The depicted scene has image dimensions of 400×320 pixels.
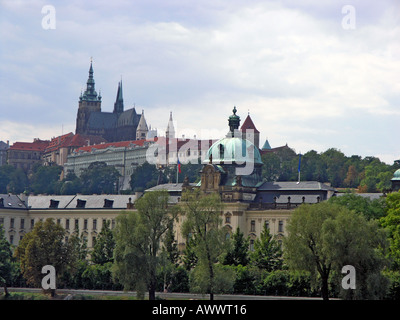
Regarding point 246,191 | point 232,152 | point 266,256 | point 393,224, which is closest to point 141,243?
point 266,256

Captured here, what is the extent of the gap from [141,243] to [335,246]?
24.5m

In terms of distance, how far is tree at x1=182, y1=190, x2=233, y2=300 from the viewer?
4870 inches

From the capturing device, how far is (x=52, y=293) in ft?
438

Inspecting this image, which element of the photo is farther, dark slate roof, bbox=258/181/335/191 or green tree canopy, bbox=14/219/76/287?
dark slate roof, bbox=258/181/335/191

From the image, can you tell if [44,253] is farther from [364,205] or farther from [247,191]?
[247,191]

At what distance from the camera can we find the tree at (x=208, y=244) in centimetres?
12369

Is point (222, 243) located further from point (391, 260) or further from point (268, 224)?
point (268, 224)

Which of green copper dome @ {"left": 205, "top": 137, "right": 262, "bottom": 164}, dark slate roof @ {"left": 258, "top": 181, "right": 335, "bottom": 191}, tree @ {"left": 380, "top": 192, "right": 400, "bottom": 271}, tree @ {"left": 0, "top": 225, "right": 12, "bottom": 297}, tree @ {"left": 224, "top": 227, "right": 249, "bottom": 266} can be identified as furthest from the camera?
green copper dome @ {"left": 205, "top": 137, "right": 262, "bottom": 164}

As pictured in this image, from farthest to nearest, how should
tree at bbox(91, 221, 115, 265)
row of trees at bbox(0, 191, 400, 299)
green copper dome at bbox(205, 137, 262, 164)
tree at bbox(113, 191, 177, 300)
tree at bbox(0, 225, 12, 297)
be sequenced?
green copper dome at bbox(205, 137, 262, 164), tree at bbox(91, 221, 115, 265), tree at bbox(0, 225, 12, 297), tree at bbox(113, 191, 177, 300), row of trees at bbox(0, 191, 400, 299)

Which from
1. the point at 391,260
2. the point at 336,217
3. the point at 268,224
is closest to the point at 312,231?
the point at 336,217

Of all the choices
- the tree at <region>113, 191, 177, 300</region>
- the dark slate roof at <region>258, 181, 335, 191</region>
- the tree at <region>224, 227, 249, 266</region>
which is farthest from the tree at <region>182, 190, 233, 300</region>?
the dark slate roof at <region>258, 181, 335, 191</region>

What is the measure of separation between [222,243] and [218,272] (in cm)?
393

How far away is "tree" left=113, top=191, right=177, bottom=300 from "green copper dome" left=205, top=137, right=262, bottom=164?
59423mm

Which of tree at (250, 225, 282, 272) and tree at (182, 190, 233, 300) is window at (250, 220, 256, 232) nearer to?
tree at (250, 225, 282, 272)
